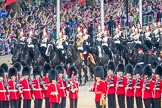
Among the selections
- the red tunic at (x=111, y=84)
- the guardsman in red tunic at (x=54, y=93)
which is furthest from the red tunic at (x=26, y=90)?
the red tunic at (x=111, y=84)

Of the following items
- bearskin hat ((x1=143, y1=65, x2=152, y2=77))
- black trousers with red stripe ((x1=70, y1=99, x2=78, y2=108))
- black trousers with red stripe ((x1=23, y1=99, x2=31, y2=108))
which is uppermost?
bearskin hat ((x1=143, y1=65, x2=152, y2=77))

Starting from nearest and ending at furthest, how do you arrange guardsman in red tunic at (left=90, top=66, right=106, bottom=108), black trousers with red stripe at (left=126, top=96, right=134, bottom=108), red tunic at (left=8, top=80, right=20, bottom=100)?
red tunic at (left=8, top=80, right=20, bottom=100) → guardsman in red tunic at (left=90, top=66, right=106, bottom=108) → black trousers with red stripe at (left=126, top=96, right=134, bottom=108)

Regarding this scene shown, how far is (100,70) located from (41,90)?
176 centimetres

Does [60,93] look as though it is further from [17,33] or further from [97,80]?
[17,33]

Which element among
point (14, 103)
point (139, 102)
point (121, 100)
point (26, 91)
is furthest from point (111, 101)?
point (14, 103)

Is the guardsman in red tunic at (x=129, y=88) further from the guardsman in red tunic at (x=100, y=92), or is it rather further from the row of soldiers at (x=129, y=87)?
the guardsman in red tunic at (x=100, y=92)

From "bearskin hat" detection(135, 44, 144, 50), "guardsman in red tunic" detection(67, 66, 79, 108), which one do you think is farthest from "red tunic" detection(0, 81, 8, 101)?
"bearskin hat" detection(135, 44, 144, 50)

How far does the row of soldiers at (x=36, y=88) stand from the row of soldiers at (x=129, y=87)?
2.80 feet

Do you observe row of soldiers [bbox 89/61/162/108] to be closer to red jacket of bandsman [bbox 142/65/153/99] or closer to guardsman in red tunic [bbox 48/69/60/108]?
red jacket of bandsman [bbox 142/65/153/99]

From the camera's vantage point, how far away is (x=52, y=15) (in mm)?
50438

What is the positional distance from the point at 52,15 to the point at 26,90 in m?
21.9

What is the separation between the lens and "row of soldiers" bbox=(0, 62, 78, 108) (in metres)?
28.2

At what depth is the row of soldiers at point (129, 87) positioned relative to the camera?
2845cm

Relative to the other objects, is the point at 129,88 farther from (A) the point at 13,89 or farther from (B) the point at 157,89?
(A) the point at 13,89
